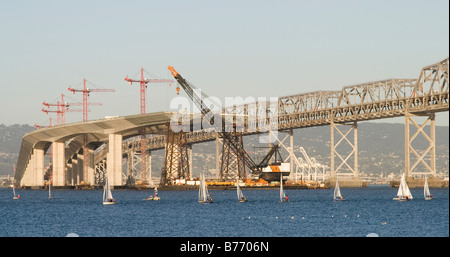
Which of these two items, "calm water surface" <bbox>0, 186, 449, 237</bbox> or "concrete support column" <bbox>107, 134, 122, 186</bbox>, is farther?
"concrete support column" <bbox>107, 134, 122, 186</bbox>

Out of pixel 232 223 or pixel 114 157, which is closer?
pixel 232 223

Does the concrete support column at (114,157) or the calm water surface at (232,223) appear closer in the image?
the calm water surface at (232,223)

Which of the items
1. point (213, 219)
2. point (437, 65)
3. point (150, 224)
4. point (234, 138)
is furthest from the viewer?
point (234, 138)

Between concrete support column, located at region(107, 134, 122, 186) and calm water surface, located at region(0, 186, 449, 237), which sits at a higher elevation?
concrete support column, located at region(107, 134, 122, 186)

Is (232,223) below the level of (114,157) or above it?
below

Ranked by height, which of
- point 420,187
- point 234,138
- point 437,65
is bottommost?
point 420,187

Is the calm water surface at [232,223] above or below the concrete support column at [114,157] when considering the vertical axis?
below
